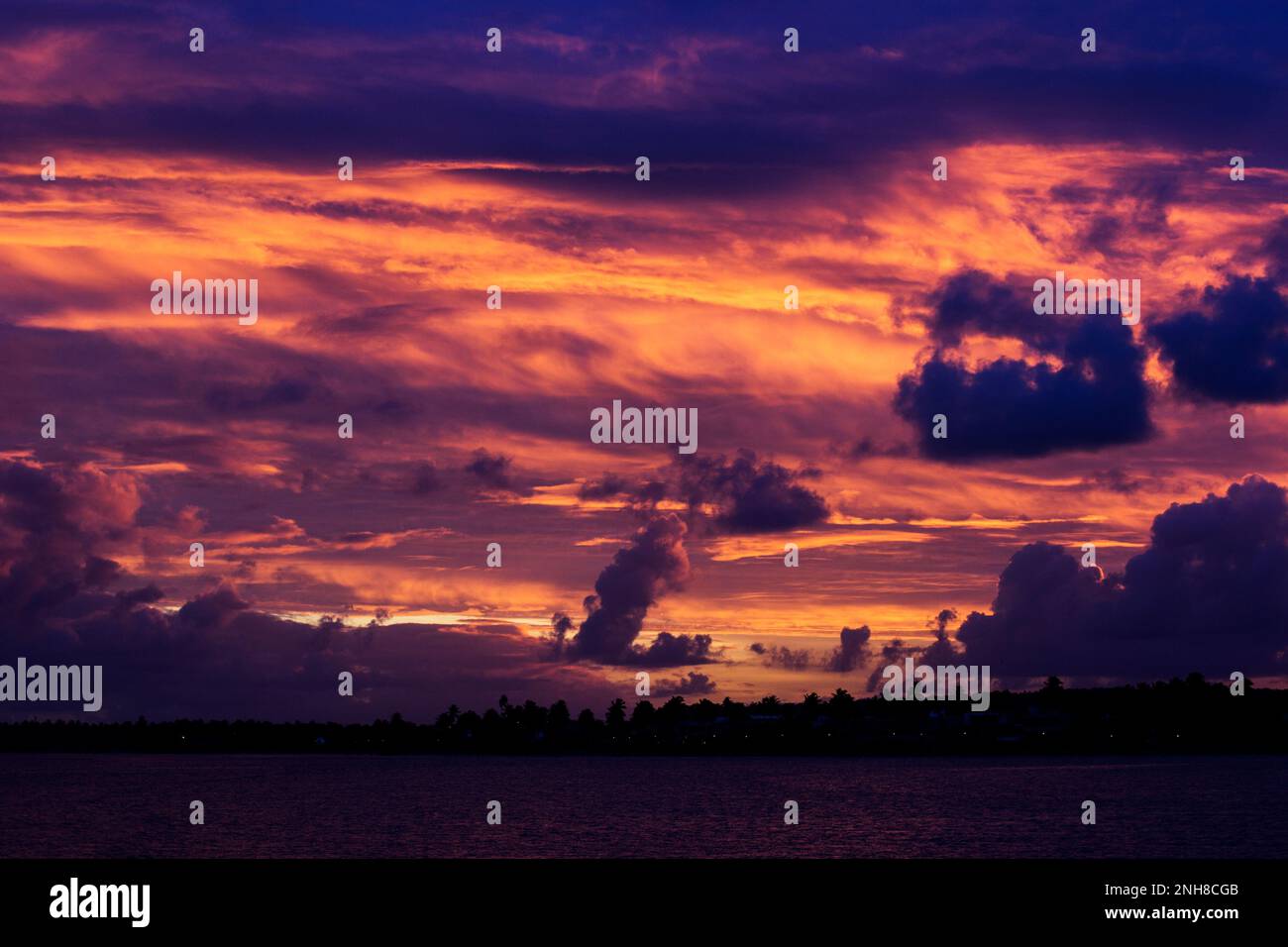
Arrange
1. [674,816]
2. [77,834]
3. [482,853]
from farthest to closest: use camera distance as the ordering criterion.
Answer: [674,816]
[77,834]
[482,853]

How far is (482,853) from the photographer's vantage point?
322 ft
